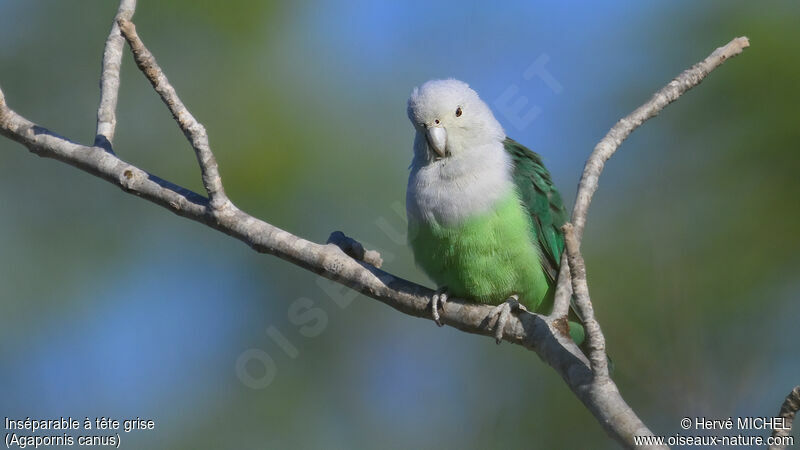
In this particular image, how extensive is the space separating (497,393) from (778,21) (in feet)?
15.0

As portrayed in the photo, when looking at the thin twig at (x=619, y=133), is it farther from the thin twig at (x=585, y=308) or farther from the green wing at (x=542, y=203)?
the green wing at (x=542, y=203)

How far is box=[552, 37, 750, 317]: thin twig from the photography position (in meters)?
4.00

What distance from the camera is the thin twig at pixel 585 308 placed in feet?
10.9

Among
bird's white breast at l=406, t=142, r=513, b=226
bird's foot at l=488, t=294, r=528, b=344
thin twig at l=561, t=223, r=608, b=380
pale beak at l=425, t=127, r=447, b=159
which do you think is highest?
pale beak at l=425, t=127, r=447, b=159

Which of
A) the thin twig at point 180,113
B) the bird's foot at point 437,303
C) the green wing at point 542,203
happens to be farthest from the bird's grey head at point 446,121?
the thin twig at point 180,113

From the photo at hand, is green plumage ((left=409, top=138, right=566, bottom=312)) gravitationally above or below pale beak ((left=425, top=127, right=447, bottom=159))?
below

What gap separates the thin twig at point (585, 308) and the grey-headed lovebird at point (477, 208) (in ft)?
4.79

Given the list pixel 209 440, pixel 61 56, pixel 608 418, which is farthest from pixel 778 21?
pixel 61 56

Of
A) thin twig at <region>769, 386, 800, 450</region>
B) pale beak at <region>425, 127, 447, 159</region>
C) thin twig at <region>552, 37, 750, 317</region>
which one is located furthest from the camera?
pale beak at <region>425, 127, 447, 159</region>

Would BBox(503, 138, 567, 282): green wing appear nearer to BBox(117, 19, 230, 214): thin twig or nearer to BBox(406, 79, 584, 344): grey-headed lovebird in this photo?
BBox(406, 79, 584, 344): grey-headed lovebird

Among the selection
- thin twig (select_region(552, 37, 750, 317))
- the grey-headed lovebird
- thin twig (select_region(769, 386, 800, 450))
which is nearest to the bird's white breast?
the grey-headed lovebird

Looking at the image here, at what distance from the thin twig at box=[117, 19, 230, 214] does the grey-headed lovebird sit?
58.5 inches

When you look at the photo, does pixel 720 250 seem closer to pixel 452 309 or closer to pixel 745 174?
pixel 745 174

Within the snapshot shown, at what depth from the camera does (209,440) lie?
8.46 metres
